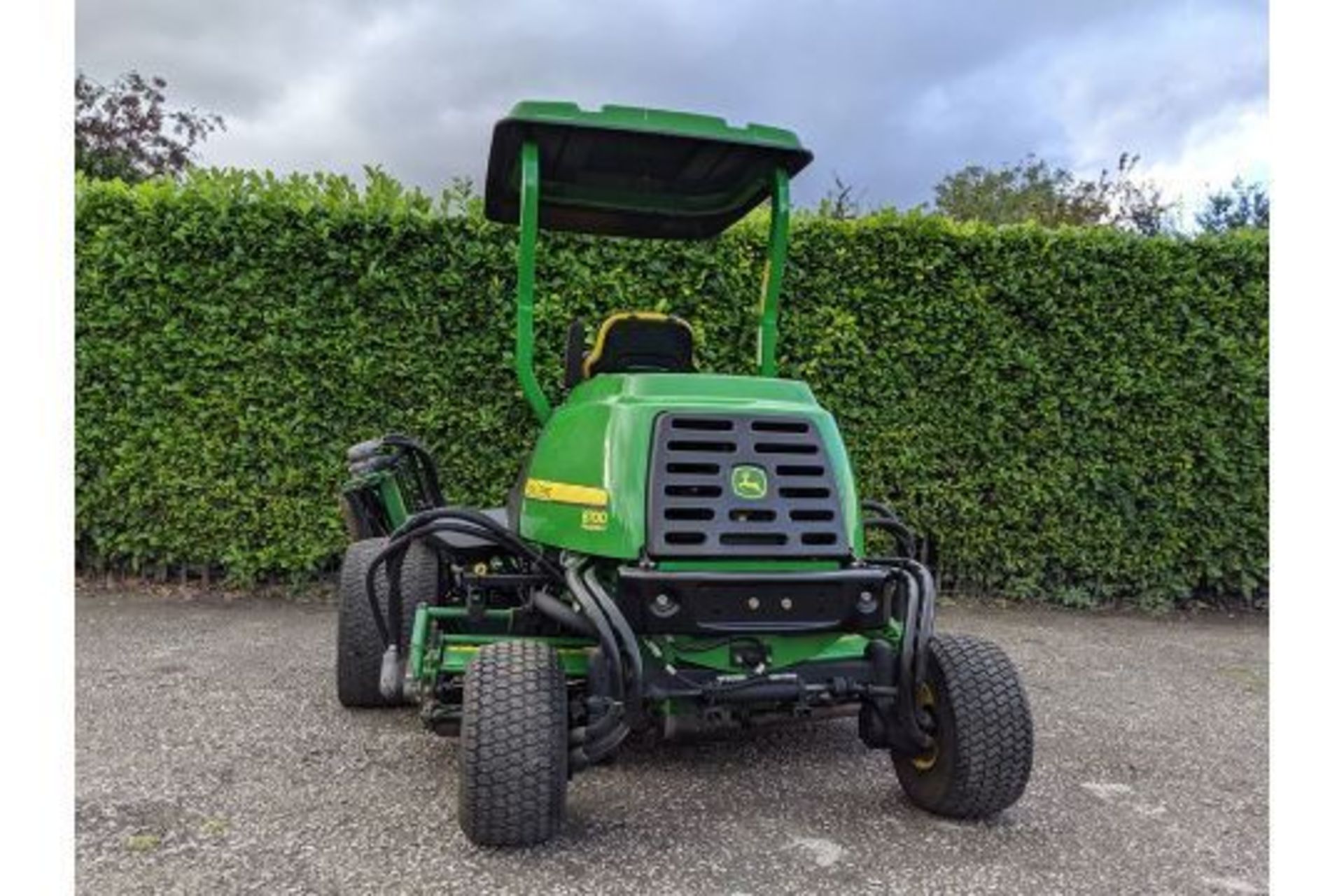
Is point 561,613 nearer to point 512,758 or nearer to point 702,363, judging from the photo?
point 512,758

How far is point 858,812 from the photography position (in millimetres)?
3172

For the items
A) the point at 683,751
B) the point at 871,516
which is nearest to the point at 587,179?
the point at 871,516

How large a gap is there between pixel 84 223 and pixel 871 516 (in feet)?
15.9

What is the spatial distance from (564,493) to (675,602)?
61 cm

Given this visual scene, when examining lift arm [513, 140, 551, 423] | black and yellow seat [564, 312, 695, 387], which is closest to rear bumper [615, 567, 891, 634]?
lift arm [513, 140, 551, 423]

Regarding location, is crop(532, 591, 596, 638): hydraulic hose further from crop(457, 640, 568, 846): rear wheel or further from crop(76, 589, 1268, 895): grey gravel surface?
crop(76, 589, 1268, 895): grey gravel surface

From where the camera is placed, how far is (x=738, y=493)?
3.02 metres

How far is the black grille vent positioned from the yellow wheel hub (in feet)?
1.72

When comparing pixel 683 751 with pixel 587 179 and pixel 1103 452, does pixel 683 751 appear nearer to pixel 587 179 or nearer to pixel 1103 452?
pixel 587 179

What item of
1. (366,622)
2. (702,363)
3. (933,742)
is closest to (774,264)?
(933,742)

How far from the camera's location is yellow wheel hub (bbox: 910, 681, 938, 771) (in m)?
3.10

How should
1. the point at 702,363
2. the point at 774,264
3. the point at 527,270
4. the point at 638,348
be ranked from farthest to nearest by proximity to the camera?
the point at 702,363, the point at 638,348, the point at 774,264, the point at 527,270

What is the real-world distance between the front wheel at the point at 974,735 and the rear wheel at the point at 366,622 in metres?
1.95

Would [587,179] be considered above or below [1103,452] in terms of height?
above
